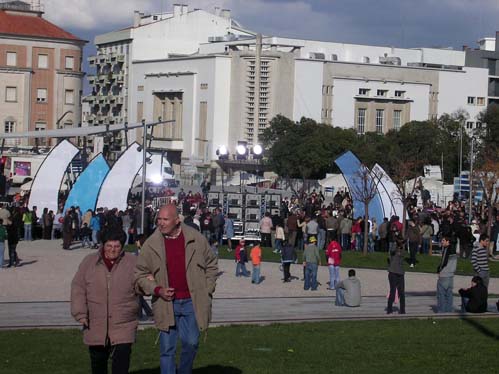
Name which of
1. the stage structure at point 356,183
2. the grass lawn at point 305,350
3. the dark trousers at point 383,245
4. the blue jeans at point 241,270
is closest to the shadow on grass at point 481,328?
the grass lawn at point 305,350

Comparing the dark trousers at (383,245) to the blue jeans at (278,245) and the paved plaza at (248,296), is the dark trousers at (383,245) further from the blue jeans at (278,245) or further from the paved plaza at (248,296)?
the paved plaza at (248,296)

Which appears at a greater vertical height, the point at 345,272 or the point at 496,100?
the point at 496,100

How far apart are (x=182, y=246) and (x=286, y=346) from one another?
5264mm

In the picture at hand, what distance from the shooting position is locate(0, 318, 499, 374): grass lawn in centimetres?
1266

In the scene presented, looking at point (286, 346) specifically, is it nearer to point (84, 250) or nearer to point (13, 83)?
point (84, 250)

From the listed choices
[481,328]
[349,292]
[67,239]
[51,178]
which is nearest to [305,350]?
[481,328]

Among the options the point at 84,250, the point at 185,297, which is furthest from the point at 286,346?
the point at 84,250

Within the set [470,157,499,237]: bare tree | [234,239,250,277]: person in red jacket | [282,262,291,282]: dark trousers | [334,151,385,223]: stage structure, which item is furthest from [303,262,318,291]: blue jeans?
[470,157,499,237]: bare tree

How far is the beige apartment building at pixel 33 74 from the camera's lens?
108750 millimetres

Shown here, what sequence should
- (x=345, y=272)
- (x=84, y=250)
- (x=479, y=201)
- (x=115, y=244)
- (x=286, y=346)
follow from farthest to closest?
(x=479, y=201), (x=84, y=250), (x=345, y=272), (x=286, y=346), (x=115, y=244)

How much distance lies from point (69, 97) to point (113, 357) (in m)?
103

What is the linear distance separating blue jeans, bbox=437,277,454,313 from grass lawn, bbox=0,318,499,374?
267 cm

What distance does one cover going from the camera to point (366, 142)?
3873 inches

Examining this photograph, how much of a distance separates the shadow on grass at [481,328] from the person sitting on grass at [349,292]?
300 cm
